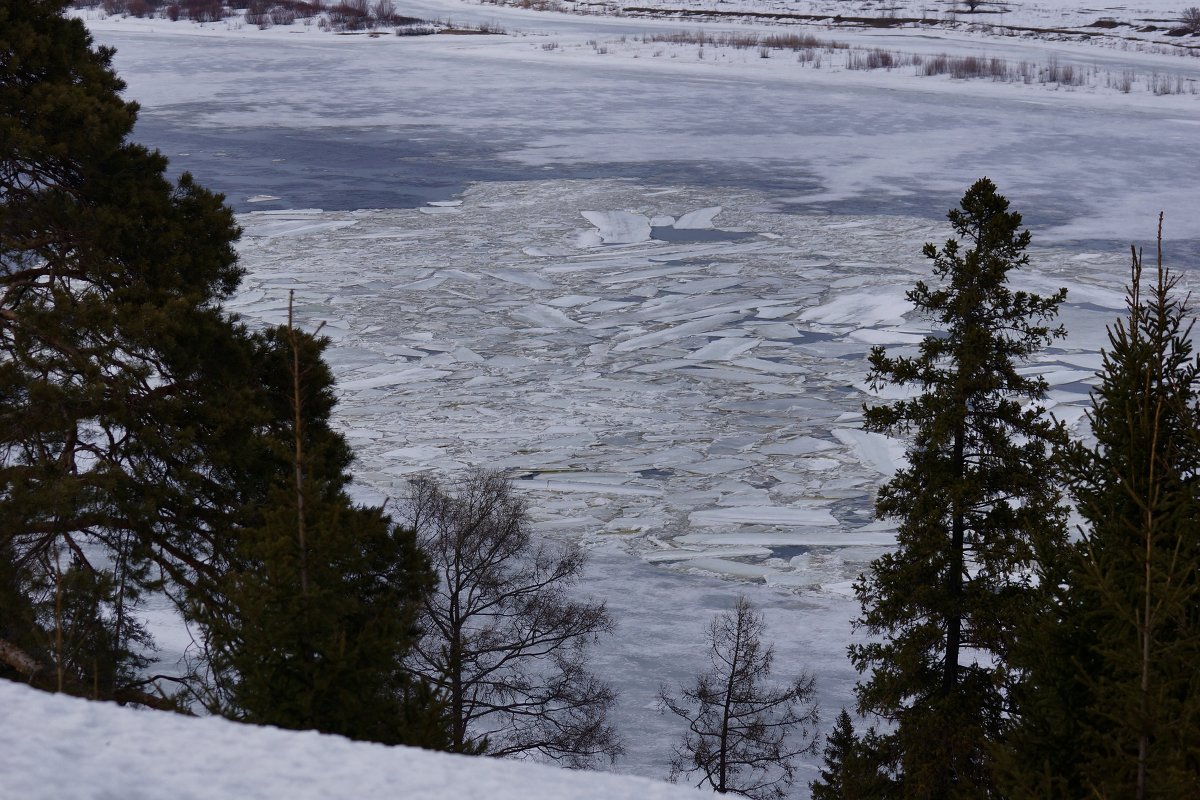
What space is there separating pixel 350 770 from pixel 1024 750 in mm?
3437

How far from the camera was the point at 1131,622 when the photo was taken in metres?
4.82

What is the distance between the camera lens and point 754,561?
12.3 m

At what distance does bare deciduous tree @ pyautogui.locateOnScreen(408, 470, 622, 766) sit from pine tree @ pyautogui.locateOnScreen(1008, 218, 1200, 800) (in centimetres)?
468

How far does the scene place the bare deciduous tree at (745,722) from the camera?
970cm

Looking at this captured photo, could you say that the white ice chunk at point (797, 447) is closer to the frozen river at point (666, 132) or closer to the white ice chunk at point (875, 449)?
the white ice chunk at point (875, 449)

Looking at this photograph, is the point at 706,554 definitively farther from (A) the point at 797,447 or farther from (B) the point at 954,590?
(B) the point at 954,590

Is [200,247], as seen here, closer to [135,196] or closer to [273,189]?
[135,196]

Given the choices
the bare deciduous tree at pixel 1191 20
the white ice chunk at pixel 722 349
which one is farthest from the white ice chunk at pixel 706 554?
the bare deciduous tree at pixel 1191 20

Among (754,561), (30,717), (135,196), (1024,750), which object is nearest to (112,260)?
(135,196)

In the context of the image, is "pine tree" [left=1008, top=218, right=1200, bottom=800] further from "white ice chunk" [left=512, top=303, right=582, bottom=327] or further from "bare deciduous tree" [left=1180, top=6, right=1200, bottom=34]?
"bare deciduous tree" [left=1180, top=6, right=1200, bottom=34]

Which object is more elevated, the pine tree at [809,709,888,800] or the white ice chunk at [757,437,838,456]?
the white ice chunk at [757,437,838,456]

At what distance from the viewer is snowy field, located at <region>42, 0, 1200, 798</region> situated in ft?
42.5

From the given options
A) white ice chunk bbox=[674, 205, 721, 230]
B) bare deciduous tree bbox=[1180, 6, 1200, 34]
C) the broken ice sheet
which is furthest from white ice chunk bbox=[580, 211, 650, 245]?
bare deciduous tree bbox=[1180, 6, 1200, 34]

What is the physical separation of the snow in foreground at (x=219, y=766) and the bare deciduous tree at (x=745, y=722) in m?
5.96
